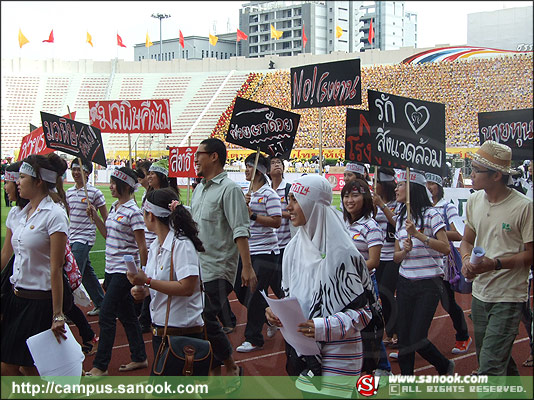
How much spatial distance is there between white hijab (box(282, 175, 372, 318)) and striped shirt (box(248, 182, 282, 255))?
2.76m

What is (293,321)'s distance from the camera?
318cm

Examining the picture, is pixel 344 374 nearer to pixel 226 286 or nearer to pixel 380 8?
pixel 226 286

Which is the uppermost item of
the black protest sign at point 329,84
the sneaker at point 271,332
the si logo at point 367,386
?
the black protest sign at point 329,84

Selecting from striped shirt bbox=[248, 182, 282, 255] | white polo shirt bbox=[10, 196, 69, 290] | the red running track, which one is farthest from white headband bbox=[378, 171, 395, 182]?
Result: white polo shirt bbox=[10, 196, 69, 290]

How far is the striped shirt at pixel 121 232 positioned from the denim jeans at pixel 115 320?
130 millimetres

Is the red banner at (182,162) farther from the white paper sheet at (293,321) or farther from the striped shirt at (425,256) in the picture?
the white paper sheet at (293,321)

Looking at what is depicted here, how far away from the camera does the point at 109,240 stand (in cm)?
566

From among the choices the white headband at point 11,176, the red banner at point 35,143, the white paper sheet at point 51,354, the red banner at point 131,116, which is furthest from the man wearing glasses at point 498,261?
the red banner at point 35,143

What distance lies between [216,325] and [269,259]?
173 cm

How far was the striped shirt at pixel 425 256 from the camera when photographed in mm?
4777

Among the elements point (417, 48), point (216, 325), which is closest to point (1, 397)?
point (216, 325)

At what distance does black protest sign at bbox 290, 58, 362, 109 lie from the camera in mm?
6641

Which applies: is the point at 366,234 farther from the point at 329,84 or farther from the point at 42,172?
the point at 329,84

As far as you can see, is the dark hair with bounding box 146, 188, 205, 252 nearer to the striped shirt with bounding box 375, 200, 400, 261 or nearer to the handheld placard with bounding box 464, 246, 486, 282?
the handheld placard with bounding box 464, 246, 486, 282
